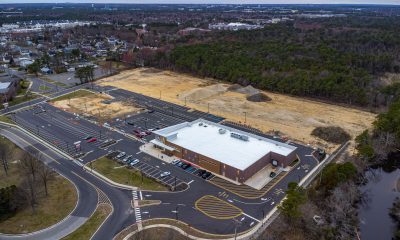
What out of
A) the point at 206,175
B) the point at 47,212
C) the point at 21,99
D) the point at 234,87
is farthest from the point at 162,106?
the point at 47,212

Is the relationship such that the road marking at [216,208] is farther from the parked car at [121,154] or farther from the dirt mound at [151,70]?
the dirt mound at [151,70]

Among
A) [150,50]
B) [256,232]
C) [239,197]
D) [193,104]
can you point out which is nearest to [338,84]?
[193,104]

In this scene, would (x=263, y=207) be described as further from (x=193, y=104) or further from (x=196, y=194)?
(x=193, y=104)

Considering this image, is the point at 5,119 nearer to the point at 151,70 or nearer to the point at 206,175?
the point at 206,175

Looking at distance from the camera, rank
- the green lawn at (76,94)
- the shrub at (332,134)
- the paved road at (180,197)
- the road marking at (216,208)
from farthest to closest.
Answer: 1. the green lawn at (76,94)
2. the shrub at (332,134)
3. the road marking at (216,208)
4. the paved road at (180,197)

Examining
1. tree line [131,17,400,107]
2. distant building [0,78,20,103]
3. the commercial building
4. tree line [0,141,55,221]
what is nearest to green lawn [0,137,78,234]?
tree line [0,141,55,221]

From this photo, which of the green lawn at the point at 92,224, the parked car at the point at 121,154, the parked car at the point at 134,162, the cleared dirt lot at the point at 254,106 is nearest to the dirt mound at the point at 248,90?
the cleared dirt lot at the point at 254,106
